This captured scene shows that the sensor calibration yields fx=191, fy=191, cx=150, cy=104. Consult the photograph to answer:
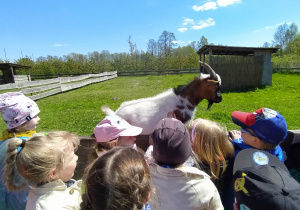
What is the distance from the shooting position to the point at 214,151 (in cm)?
195

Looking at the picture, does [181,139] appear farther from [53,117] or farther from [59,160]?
[53,117]

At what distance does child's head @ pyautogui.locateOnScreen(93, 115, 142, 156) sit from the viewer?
7.52 ft

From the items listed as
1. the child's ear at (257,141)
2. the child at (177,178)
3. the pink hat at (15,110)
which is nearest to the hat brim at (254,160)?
the child at (177,178)

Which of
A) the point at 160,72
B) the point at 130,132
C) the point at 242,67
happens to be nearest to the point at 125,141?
the point at 130,132

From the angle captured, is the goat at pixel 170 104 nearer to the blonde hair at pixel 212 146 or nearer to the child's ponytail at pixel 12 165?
the blonde hair at pixel 212 146

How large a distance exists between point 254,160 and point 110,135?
1.55 metres

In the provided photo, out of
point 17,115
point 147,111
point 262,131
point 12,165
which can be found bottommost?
point 147,111

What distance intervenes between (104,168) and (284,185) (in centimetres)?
97

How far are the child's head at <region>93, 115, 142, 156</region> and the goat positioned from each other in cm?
115

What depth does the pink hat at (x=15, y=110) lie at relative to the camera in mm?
2291

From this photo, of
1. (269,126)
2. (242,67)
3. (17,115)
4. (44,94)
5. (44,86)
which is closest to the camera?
(269,126)

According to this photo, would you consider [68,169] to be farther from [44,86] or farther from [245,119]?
[44,86]

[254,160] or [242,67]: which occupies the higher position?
[242,67]

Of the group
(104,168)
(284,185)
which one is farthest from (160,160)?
(284,185)
